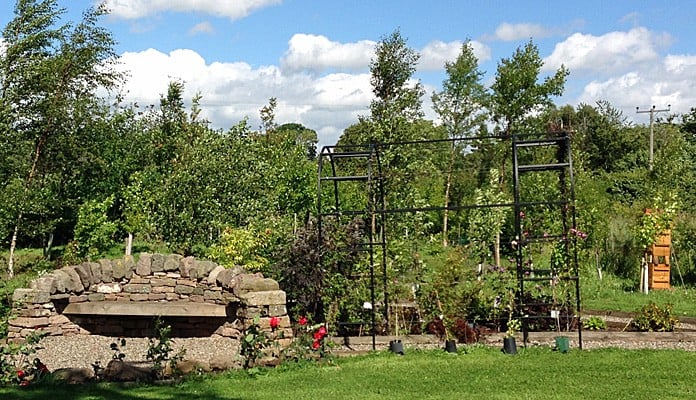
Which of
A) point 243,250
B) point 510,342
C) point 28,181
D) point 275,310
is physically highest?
point 28,181

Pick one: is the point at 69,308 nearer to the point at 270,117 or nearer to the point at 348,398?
the point at 348,398

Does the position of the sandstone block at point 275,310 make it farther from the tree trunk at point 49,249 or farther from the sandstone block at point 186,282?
the tree trunk at point 49,249

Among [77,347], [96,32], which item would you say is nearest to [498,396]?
[77,347]

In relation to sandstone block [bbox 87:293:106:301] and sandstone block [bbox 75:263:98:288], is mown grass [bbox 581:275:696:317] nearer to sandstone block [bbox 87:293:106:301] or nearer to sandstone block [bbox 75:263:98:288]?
sandstone block [bbox 87:293:106:301]

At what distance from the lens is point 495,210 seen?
45.5 feet

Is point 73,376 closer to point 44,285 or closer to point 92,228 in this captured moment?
point 44,285

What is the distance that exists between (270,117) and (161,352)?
62.2 ft

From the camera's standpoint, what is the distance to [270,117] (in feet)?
83.1

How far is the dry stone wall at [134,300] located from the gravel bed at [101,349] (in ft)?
0.65

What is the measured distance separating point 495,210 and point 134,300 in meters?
7.14

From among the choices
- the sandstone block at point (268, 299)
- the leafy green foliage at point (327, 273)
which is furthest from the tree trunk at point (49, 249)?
the sandstone block at point (268, 299)

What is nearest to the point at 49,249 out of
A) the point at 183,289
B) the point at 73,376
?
the point at 183,289

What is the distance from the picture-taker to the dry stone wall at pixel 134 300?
9.44m

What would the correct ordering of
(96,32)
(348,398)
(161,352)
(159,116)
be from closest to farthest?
(348,398) < (161,352) < (96,32) < (159,116)
